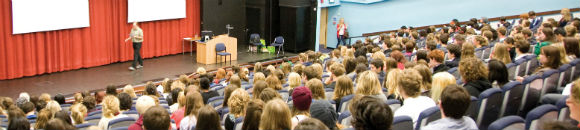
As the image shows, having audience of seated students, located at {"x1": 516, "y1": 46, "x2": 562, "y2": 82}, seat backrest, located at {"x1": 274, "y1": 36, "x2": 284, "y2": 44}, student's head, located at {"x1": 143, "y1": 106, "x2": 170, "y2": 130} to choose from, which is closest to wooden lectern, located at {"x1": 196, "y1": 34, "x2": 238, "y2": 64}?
seat backrest, located at {"x1": 274, "y1": 36, "x2": 284, "y2": 44}

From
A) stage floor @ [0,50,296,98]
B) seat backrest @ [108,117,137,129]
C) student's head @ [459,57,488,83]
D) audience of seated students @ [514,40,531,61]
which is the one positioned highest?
audience of seated students @ [514,40,531,61]

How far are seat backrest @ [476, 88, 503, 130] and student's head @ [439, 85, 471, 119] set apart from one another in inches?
45.4

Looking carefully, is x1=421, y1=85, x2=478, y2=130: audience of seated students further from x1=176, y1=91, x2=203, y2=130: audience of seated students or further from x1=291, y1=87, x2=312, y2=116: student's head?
x1=176, y1=91, x2=203, y2=130: audience of seated students

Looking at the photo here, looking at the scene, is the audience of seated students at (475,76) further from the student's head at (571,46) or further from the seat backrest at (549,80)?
the student's head at (571,46)

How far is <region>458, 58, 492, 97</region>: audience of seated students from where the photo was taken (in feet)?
15.6

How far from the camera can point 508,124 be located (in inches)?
133

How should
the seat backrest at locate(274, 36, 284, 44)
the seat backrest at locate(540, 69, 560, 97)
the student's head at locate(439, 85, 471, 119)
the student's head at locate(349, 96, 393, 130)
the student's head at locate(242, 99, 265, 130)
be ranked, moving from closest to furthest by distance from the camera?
the student's head at locate(349, 96, 393, 130) → the student's head at locate(439, 85, 471, 119) → the student's head at locate(242, 99, 265, 130) → the seat backrest at locate(540, 69, 560, 97) → the seat backrest at locate(274, 36, 284, 44)

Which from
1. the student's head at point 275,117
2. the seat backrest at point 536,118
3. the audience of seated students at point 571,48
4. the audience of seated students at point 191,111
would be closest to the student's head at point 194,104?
the audience of seated students at point 191,111

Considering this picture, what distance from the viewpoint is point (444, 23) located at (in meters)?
15.3

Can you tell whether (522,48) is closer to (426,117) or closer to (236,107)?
(426,117)

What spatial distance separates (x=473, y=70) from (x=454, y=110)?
5.44 ft

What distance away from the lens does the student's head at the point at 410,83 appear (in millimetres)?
4145

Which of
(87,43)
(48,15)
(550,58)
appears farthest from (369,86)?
(87,43)

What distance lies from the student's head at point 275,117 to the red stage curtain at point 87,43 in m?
9.43
